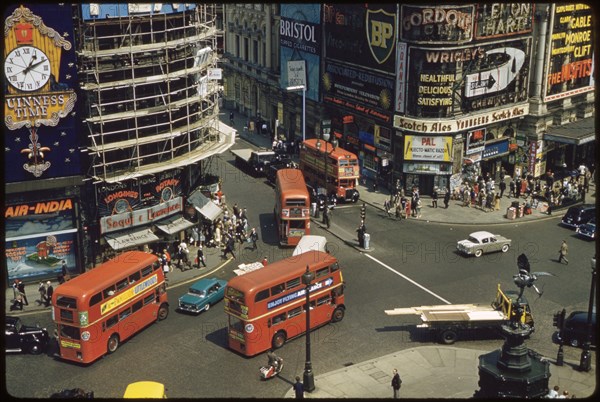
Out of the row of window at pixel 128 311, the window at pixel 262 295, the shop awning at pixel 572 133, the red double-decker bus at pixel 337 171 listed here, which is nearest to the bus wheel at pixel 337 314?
the window at pixel 262 295

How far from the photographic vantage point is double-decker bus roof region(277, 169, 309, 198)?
55.7 metres

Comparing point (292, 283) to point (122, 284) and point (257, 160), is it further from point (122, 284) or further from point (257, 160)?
point (257, 160)

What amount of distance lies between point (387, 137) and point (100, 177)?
29.0 m

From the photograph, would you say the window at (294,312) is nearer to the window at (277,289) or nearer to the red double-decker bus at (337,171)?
the window at (277,289)

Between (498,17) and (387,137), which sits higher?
(498,17)

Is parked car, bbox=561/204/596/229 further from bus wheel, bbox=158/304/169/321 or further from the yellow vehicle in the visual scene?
the yellow vehicle

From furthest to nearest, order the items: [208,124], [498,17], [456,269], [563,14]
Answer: [563,14] < [498,17] < [208,124] < [456,269]

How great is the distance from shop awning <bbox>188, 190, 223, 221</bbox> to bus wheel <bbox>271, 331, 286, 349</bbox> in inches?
661

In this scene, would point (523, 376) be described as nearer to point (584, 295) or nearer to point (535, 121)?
point (584, 295)

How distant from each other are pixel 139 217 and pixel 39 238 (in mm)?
6801

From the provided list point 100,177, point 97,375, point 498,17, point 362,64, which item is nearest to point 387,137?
point 362,64

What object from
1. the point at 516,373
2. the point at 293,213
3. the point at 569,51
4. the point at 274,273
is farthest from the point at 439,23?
the point at 516,373

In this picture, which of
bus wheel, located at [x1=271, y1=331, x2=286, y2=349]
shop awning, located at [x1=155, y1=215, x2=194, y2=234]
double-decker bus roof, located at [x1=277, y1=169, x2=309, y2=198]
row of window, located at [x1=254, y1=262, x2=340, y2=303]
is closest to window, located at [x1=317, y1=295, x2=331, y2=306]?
row of window, located at [x1=254, y1=262, x2=340, y2=303]

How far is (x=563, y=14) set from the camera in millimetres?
69625
